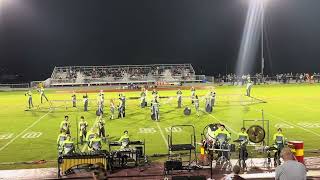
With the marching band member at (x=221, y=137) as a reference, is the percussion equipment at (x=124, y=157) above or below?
below

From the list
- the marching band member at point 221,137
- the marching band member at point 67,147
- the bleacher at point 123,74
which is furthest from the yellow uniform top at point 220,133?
the bleacher at point 123,74

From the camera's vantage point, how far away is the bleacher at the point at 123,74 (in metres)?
64.1

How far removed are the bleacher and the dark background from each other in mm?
2234

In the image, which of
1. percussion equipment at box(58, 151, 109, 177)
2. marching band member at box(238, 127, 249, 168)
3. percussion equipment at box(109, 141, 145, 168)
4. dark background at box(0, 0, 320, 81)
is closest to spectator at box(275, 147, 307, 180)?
marching band member at box(238, 127, 249, 168)

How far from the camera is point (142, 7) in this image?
232 ft

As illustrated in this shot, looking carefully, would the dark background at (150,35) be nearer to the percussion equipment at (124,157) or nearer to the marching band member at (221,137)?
the percussion equipment at (124,157)

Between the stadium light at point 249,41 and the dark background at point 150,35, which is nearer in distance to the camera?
the dark background at point 150,35

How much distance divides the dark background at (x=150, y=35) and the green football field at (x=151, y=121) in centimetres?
3243

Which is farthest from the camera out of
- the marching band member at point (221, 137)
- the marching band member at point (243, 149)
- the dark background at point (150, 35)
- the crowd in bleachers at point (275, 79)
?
the dark background at point (150, 35)

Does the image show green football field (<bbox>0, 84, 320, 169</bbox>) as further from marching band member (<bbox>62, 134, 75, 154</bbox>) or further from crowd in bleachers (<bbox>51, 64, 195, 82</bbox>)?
crowd in bleachers (<bbox>51, 64, 195, 82</bbox>)

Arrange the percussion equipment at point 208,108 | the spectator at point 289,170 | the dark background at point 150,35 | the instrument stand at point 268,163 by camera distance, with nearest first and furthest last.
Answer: the spectator at point 289,170, the instrument stand at point 268,163, the percussion equipment at point 208,108, the dark background at point 150,35

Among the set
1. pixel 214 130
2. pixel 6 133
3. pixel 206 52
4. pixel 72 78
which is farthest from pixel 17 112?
pixel 206 52

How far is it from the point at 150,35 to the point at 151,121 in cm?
4615

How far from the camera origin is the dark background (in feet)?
226
